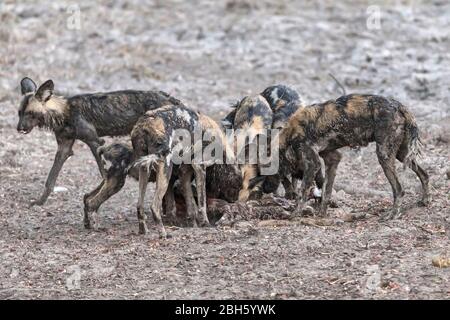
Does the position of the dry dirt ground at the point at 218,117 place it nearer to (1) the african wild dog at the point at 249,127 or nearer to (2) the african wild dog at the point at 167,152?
(2) the african wild dog at the point at 167,152

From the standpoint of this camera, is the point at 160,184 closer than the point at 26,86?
Yes

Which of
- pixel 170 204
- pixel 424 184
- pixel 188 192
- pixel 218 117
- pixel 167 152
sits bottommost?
pixel 218 117

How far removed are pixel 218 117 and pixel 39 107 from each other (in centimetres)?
383

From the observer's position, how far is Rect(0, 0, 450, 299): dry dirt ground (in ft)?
26.3

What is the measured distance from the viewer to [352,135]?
993cm

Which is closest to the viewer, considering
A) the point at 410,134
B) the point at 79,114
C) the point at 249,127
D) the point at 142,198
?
the point at 142,198

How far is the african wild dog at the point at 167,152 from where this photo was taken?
9453mm

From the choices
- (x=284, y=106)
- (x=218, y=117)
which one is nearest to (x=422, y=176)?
(x=284, y=106)

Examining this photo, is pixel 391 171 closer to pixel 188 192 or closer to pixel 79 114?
pixel 188 192

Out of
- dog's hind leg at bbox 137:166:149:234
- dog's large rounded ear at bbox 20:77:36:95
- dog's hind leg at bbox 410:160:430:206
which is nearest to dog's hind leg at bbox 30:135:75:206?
dog's large rounded ear at bbox 20:77:36:95

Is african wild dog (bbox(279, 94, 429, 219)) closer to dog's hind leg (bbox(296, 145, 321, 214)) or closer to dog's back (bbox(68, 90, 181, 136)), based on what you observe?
dog's hind leg (bbox(296, 145, 321, 214))

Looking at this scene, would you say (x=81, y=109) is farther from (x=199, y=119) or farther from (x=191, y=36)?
(x=191, y=36)

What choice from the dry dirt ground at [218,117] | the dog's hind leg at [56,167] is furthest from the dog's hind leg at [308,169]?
the dog's hind leg at [56,167]

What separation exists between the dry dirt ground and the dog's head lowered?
842mm
